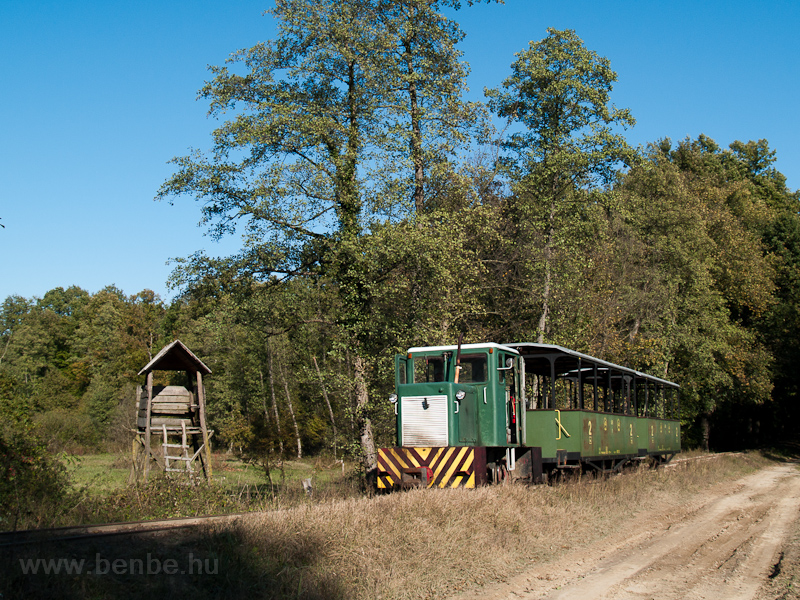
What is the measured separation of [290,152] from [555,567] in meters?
13.7

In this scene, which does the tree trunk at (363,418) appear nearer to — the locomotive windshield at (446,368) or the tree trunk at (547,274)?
the locomotive windshield at (446,368)

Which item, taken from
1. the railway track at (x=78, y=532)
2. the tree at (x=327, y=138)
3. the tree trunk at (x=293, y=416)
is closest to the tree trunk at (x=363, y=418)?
the tree at (x=327, y=138)

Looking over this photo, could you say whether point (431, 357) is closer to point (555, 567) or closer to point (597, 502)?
point (597, 502)

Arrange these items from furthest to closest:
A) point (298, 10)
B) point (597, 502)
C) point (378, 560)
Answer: point (298, 10) < point (597, 502) < point (378, 560)

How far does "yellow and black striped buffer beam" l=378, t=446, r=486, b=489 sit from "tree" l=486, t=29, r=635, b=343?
1105cm

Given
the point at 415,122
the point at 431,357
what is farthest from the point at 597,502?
the point at 415,122

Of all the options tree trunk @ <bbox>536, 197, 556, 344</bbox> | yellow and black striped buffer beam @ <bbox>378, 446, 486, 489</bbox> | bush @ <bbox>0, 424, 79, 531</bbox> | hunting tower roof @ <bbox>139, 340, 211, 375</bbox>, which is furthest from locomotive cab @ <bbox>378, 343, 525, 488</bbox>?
tree trunk @ <bbox>536, 197, 556, 344</bbox>

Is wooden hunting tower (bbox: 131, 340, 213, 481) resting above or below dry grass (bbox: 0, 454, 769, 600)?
above

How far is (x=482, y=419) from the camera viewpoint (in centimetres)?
1290

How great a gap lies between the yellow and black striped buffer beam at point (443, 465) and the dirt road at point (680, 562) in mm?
2632

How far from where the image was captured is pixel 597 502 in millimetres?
13000

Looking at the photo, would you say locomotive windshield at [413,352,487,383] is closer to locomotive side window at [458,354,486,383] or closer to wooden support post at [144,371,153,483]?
locomotive side window at [458,354,486,383]

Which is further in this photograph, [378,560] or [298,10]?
[298,10]

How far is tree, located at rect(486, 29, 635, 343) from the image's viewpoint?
22.9m
